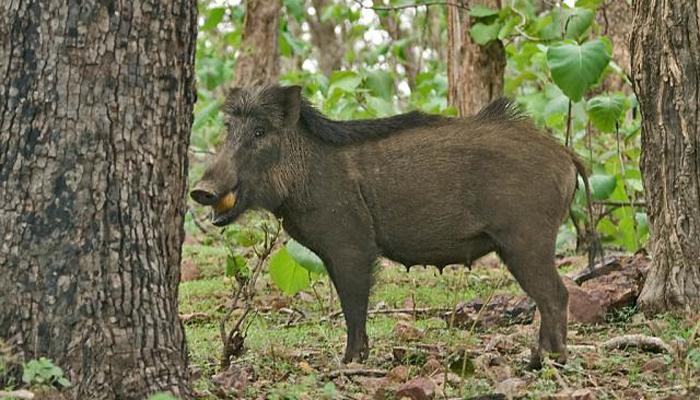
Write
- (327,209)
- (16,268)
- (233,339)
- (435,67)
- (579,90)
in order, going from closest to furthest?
(16,268) < (233,339) < (327,209) < (579,90) < (435,67)

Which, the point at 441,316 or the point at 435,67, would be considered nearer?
the point at 441,316

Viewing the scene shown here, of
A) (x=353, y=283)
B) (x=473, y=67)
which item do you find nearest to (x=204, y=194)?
(x=353, y=283)

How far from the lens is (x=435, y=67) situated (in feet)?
55.4

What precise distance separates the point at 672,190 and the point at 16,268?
396cm

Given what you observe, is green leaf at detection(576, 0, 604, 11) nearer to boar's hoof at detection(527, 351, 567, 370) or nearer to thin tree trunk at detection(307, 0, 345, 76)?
boar's hoof at detection(527, 351, 567, 370)

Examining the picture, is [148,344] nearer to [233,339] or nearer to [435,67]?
[233,339]

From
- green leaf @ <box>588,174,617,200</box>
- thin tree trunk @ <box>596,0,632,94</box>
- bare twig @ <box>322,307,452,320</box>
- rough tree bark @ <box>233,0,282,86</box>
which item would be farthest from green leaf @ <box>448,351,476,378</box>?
thin tree trunk @ <box>596,0,632,94</box>

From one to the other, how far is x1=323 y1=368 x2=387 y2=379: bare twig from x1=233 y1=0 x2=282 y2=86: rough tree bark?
21.7 ft

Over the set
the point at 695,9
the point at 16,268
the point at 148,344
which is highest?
the point at 695,9

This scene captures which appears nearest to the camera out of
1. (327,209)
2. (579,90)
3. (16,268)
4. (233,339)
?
(16,268)

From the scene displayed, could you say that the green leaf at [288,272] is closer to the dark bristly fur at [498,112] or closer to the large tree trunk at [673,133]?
the dark bristly fur at [498,112]

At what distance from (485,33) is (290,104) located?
10.1 feet

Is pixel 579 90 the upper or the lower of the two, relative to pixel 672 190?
upper

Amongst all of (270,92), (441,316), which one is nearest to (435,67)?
(441,316)
